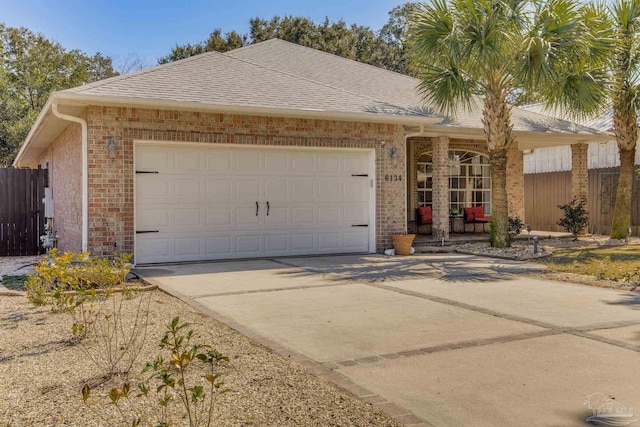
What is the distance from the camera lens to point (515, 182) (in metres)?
17.6

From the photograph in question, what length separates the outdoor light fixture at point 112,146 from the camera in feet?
33.2

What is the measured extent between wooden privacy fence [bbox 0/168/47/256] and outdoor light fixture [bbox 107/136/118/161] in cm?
589

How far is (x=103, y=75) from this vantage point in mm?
34562

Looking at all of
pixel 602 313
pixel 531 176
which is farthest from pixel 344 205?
pixel 531 176

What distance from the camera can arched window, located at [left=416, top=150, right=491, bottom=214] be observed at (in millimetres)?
17359

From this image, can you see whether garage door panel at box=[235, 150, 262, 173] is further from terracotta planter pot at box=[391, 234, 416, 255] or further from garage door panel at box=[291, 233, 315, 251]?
terracotta planter pot at box=[391, 234, 416, 255]

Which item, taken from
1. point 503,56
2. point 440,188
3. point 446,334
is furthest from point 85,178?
point 440,188

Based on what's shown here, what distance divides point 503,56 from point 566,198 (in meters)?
10.1

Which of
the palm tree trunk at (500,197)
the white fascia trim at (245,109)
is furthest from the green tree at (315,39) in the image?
the white fascia trim at (245,109)

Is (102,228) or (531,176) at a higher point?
(531,176)

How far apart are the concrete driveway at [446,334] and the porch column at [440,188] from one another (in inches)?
189

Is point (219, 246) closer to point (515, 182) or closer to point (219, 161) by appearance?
point (219, 161)

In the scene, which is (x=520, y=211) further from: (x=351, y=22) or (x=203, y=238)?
(x=351, y=22)

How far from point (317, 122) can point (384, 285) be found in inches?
189
